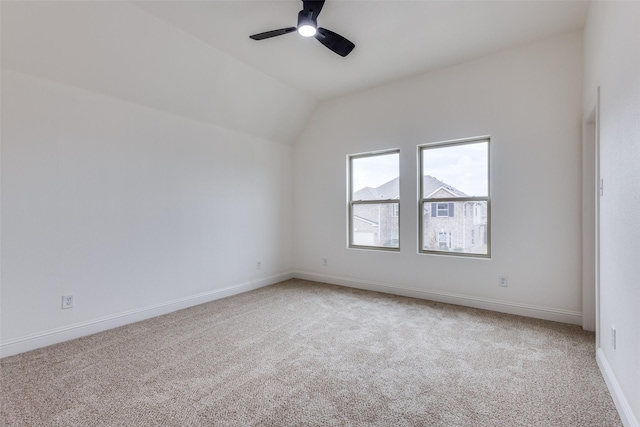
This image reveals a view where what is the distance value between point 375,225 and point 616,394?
119 inches

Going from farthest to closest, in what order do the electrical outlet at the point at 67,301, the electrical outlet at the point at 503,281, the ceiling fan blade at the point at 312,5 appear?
1. the electrical outlet at the point at 503,281
2. the electrical outlet at the point at 67,301
3. the ceiling fan blade at the point at 312,5

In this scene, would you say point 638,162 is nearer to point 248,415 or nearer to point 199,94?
point 248,415

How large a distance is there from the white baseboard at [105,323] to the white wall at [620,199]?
3.87 meters

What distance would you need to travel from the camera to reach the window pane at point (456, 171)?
3.56 m

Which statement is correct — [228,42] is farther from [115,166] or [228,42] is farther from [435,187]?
[435,187]

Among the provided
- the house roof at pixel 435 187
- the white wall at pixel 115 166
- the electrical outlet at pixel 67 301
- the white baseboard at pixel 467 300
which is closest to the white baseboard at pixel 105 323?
the white wall at pixel 115 166

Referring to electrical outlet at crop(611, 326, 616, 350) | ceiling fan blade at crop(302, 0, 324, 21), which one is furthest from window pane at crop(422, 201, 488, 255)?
ceiling fan blade at crop(302, 0, 324, 21)

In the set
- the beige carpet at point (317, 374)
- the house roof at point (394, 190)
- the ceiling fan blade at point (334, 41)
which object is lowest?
the beige carpet at point (317, 374)

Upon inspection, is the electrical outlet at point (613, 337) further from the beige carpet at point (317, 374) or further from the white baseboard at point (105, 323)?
the white baseboard at point (105, 323)

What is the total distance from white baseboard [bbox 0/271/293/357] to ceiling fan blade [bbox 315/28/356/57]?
3258 mm

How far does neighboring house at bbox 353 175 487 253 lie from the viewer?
11.8ft

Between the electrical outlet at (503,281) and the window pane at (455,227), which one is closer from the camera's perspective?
the electrical outlet at (503,281)

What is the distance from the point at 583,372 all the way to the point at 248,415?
2.33m

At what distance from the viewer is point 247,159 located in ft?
14.7
